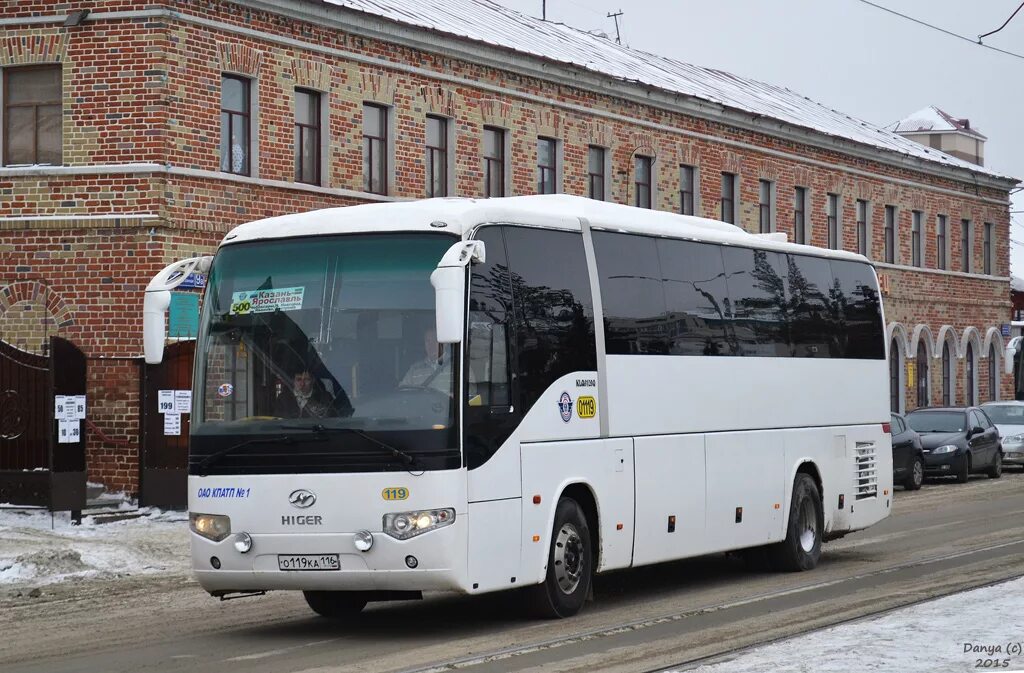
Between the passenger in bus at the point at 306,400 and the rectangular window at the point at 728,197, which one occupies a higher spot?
the rectangular window at the point at 728,197

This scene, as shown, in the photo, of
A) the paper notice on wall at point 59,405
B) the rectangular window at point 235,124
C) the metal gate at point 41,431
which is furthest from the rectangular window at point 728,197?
the paper notice on wall at point 59,405

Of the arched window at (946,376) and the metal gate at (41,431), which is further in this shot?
the arched window at (946,376)

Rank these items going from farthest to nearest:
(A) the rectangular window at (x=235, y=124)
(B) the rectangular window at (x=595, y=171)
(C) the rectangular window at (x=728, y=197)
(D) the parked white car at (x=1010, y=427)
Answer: (C) the rectangular window at (x=728, y=197)
(D) the parked white car at (x=1010, y=427)
(B) the rectangular window at (x=595, y=171)
(A) the rectangular window at (x=235, y=124)

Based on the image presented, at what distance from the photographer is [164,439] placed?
24594 millimetres

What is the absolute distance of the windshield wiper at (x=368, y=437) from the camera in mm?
11789

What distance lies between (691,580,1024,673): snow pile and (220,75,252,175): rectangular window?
1655 centimetres

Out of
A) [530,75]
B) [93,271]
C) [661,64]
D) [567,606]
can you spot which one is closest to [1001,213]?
[661,64]

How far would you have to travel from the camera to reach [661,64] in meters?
44.2

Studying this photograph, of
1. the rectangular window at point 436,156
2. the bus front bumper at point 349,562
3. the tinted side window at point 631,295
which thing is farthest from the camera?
the rectangular window at point 436,156

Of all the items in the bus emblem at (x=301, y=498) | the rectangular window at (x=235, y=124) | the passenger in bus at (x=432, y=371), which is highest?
the rectangular window at (x=235, y=124)

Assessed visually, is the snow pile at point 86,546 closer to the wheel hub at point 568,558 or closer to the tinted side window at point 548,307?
the wheel hub at point 568,558

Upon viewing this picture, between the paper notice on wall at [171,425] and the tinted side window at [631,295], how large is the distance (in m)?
11.5

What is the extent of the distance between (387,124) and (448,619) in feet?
58.2

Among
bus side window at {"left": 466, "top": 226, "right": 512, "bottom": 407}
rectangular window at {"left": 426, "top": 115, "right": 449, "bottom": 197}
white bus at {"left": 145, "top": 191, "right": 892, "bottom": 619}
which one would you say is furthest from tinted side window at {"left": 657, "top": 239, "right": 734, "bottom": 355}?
rectangular window at {"left": 426, "top": 115, "right": 449, "bottom": 197}
